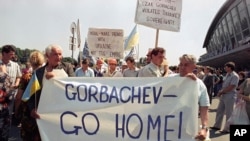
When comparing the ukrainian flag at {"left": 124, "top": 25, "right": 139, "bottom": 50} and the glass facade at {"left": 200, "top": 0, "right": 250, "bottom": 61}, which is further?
the glass facade at {"left": 200, "top": 0, "right": 250, "bottom": 61}

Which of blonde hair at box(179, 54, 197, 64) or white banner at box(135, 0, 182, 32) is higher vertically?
white banner at box(135, 0, 182, 32)

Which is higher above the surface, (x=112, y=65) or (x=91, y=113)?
(x=112, y=65)

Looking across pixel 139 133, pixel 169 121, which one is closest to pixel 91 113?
pixel 139 133

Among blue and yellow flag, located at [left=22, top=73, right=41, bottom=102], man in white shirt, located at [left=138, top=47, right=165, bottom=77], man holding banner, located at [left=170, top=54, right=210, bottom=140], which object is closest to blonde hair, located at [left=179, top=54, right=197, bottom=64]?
man holding banner, located at [left=170, top=54, right=210, bottom=140]

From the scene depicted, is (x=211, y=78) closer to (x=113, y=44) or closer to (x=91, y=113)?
(x=113, y=44)

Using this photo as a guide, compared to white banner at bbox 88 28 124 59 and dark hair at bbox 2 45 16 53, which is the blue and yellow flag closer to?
dark hair at bbox 2 45 16 53

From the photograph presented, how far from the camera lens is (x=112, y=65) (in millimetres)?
9195

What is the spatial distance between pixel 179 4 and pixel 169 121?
10.4ft

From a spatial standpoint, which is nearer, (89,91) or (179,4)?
(89,91)

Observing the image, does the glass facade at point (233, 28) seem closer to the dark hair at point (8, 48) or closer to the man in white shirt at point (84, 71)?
the man in white shirt at point (84, 71)

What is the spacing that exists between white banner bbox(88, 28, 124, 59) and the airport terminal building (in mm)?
29063

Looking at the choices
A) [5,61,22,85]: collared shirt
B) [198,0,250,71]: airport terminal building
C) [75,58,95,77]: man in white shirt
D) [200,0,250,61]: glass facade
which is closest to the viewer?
[5,61,22,85]: collared shirt

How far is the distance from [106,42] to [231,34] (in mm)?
67181

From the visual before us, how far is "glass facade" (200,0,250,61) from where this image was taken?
5759 centimetres
